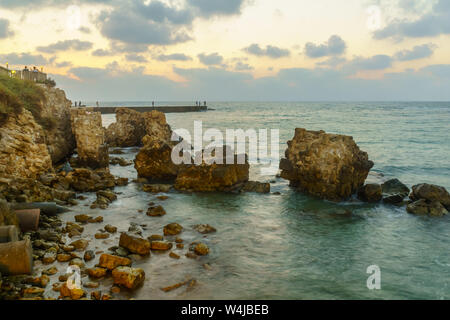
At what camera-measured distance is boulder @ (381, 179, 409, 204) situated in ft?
57.9

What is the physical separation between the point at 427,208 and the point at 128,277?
14.7 metres

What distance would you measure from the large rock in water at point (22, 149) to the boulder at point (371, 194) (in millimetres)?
18288

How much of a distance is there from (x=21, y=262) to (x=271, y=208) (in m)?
11.4

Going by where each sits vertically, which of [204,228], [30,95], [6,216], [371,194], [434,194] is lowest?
[204,228]

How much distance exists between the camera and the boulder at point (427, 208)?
15.7 meters

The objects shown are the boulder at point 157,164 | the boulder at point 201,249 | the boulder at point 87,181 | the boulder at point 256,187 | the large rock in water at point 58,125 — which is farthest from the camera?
the large rock in water at point 58,125

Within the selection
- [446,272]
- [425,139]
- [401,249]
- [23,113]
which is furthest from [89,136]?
[425,139]

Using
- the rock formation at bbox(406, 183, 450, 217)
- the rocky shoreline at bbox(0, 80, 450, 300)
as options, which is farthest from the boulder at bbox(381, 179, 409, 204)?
the rock formation at bbox(406, 183, 450, 217)

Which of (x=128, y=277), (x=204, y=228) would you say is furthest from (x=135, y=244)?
(x=204, y=228)

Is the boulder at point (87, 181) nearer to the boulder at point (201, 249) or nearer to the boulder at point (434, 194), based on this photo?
the boulder at point (201, 249)

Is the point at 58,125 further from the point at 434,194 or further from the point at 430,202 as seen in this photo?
the point at 434,194

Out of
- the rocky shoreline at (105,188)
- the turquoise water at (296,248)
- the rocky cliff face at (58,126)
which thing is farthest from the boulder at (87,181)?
the rocky cliff face at (58,126)

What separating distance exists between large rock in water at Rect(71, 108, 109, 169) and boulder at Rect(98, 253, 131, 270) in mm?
16159

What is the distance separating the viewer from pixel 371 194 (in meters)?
17.8
